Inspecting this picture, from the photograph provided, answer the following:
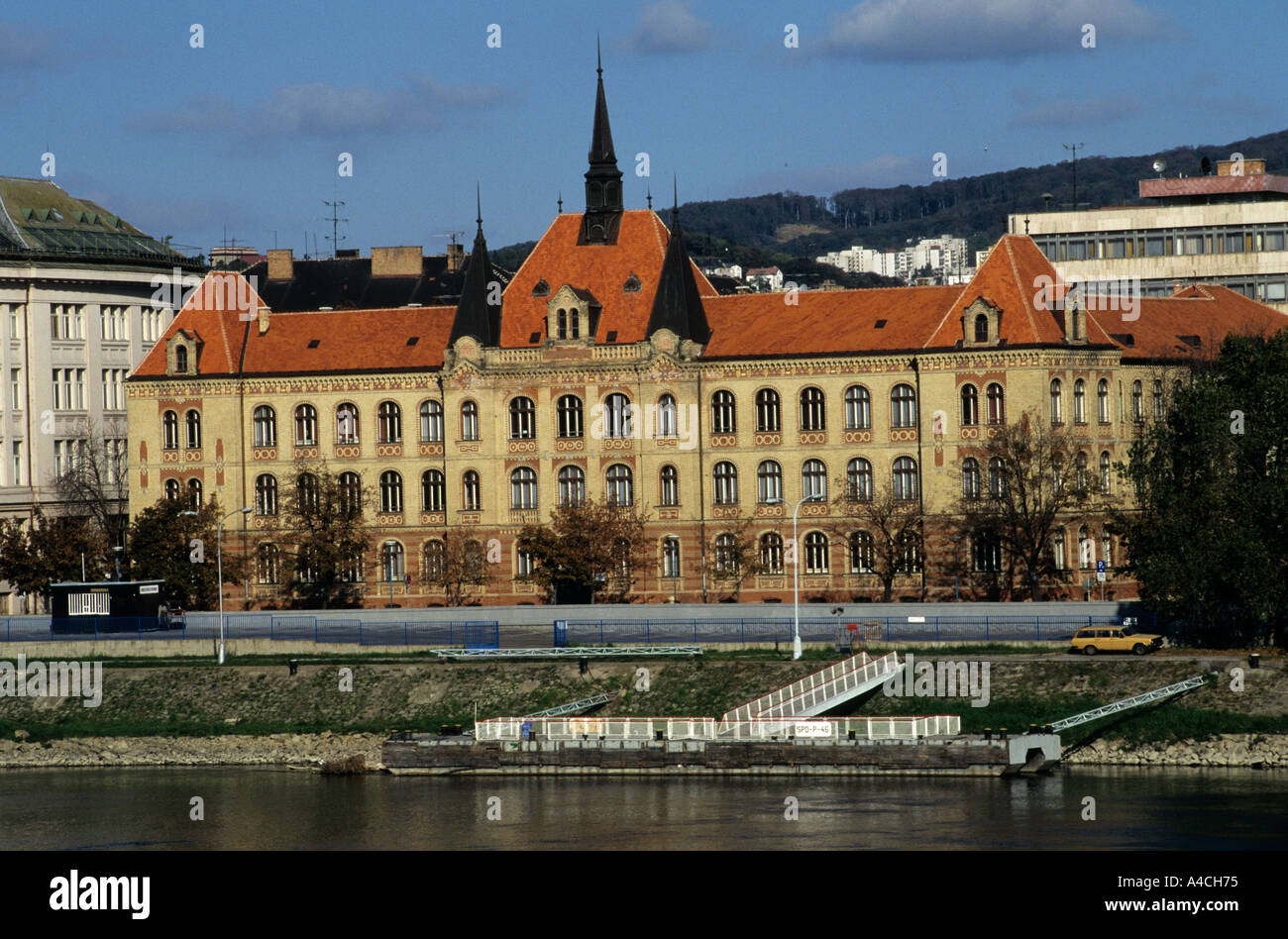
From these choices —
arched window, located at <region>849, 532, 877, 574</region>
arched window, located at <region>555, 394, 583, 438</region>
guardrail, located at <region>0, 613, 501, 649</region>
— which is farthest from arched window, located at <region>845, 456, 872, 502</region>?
guardrail, located at <region>0, 613, 501, 649</region>

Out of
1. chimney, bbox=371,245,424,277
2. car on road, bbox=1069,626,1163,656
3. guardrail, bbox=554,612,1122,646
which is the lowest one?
car on road, bbox=1069,626,1163,656

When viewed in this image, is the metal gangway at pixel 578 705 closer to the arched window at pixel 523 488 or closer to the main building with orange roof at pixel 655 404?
the main building with orange roof at pixel 655 404

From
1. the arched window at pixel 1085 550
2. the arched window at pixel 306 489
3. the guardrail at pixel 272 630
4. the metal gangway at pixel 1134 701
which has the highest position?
the arched window at pixel 306 489

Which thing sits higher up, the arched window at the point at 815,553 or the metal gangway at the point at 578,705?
the arched window at the point at 815,553

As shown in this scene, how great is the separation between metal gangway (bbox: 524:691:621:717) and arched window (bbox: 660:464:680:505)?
28.6 meters

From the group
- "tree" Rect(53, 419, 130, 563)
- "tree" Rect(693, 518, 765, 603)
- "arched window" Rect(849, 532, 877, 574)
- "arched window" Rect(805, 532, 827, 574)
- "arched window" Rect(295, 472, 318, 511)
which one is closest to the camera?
"arched window" Rect(849, 532, 877, 574)

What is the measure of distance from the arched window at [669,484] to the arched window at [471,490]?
33.0 feet

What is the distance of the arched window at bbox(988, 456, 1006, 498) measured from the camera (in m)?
103

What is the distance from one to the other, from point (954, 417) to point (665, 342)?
15164 mm

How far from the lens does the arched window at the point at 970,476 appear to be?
105 metres

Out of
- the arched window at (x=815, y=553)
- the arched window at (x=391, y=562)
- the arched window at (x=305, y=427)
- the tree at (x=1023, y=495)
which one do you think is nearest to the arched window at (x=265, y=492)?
the arched window at (x=305, y=427)

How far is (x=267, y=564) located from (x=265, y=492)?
4.09m

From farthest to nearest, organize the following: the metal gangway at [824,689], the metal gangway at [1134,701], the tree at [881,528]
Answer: the tree at [881,528] < the metal gangway at [824,689] < the metal gangway at [1134,701]

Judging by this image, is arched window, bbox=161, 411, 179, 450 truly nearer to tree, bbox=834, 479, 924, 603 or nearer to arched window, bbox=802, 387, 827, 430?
arched window, bbox=802, 387, 827, 430
